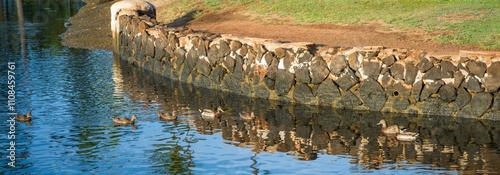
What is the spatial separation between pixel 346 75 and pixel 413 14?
30.1 feet

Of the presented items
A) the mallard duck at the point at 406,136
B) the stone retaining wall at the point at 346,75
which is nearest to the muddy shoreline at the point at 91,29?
the stone retaining wall at the point at 346,75

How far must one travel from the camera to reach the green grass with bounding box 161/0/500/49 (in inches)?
1083

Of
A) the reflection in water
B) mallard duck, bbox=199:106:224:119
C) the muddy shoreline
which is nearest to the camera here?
the reflection in water

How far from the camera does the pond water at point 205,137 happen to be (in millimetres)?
17828

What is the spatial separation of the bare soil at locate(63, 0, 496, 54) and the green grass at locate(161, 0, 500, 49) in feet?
1.66

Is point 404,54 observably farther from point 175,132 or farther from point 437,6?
point 437,6

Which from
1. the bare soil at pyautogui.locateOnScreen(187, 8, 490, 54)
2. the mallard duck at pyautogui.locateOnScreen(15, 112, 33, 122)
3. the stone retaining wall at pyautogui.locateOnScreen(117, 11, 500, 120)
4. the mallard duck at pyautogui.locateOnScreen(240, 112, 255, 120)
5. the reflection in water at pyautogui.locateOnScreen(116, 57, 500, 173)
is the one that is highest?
the bare soil at pyautogui.locateOnScreen(187, 8, 490, 54)

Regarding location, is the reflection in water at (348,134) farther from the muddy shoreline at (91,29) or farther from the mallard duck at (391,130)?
the muddy shoreline at (91,29)

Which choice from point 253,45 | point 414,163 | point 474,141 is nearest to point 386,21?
point 253,45

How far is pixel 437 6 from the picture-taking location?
107 ft

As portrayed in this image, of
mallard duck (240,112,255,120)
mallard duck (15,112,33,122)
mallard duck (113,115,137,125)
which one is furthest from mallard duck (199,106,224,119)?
mallard duck (15,112,33,122)

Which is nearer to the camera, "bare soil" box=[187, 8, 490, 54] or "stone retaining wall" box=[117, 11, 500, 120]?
"stone retaining wall" box=[117, 11, 500, 120]

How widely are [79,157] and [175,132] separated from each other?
2963mm

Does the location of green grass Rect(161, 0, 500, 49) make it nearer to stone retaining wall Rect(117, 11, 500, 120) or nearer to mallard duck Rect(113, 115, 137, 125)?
stone retaining wall Rect(117, 11, 500, 120)
